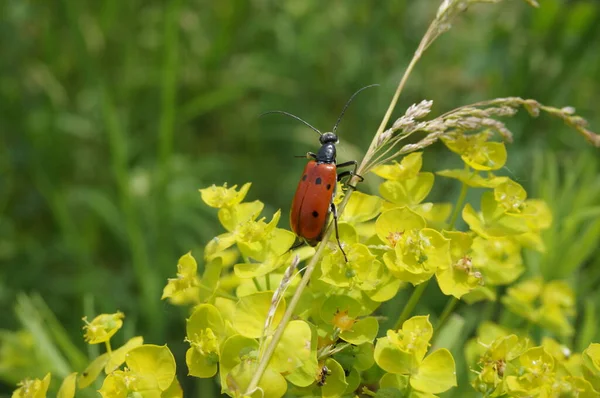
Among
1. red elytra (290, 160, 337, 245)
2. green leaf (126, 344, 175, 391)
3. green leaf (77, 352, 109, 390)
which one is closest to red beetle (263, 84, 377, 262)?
red elytra (290, 160, 337, 245)

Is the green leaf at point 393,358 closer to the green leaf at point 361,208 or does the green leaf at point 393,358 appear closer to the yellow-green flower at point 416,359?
the yellow-green flower at point 416,359

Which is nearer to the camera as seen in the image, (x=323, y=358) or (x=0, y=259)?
(x=323, y=358)

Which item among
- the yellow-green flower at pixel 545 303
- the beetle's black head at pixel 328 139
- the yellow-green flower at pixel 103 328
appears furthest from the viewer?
the beetle's black head at pixel 328 139

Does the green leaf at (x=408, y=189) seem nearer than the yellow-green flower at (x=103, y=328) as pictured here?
No

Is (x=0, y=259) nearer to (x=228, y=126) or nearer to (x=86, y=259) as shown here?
(x=86, y=259)

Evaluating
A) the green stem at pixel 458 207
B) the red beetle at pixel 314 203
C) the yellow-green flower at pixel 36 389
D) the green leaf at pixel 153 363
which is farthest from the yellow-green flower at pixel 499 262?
the yellow-green flower at pixel 36 389

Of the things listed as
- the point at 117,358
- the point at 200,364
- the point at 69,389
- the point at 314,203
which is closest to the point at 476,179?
the point at 314,203

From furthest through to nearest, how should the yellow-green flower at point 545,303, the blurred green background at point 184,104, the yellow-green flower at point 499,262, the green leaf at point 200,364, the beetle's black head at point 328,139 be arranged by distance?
1. the blurred green background at point 184,104
2. the beetle's black head at point 328,139
3. the yellow-green flower at point 545,303
4. the yellow-green flower at point 499,262
5. the green leaf at point 200,364

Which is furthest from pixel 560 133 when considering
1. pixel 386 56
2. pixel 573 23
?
pixel 386 56
